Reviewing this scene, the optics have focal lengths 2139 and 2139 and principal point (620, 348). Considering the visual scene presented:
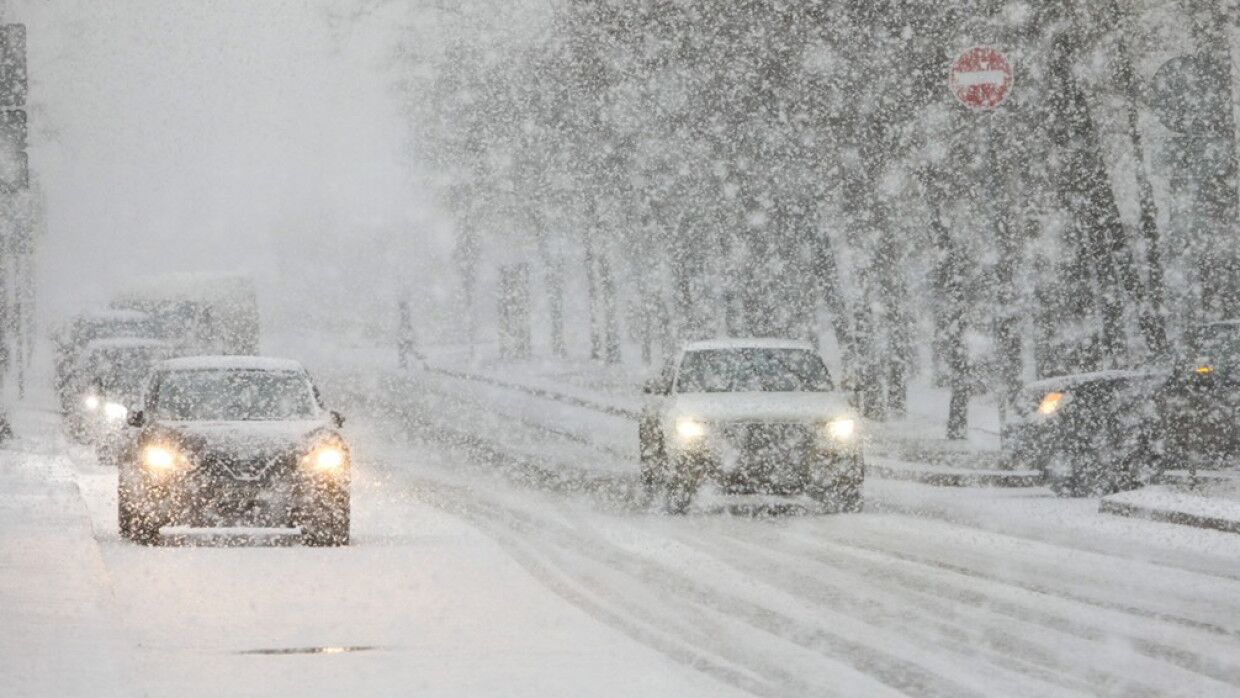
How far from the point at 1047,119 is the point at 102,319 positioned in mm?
23311

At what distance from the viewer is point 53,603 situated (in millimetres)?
12508

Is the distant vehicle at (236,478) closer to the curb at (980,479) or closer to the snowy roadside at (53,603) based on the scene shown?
the snowy roadside at (53,603)

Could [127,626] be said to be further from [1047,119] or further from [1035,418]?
[1047,119]

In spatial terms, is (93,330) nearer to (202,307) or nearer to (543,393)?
(202,307)

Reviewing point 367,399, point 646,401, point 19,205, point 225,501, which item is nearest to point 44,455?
point 19,205

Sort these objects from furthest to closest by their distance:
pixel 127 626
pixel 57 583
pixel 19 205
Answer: pixel 19 205 → pixel 57 583 → pixel 127 626

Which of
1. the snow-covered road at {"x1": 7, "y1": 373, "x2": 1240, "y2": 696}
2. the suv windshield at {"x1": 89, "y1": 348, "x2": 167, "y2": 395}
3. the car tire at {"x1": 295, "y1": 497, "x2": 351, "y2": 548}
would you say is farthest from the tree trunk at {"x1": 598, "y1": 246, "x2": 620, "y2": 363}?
the car tire at {"x1": 295, "y1": 497, "x2": 351, "y2": 548}

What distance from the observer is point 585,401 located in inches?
1806

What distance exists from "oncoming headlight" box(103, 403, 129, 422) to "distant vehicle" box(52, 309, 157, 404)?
1211 cm

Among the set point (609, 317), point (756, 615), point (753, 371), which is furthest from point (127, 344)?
point (609, 317)

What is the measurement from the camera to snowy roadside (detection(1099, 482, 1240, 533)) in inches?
736

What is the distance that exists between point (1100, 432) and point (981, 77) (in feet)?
17.9

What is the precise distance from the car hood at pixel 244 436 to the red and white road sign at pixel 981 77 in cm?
1094

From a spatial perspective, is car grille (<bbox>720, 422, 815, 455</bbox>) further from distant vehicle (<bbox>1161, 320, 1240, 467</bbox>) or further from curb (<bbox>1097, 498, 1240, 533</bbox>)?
distant vehicle (<bbox>1161, 320, 1240, 467</bbox>)
